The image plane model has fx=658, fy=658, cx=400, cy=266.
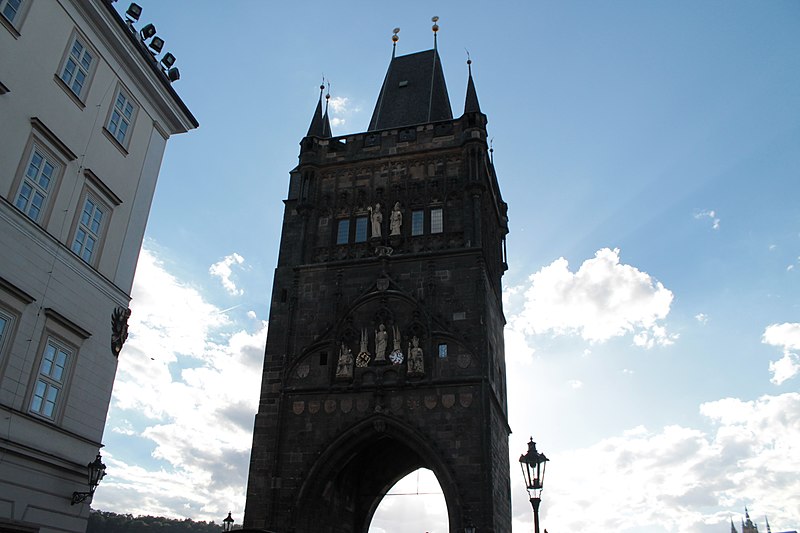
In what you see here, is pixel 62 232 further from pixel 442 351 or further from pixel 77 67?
pixel 442 351

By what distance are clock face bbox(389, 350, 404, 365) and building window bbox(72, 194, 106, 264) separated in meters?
11.4

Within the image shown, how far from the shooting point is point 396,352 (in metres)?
23.4

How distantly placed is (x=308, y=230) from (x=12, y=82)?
50.2 feet

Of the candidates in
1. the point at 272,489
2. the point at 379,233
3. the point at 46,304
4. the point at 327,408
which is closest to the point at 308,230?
the point at 379,233

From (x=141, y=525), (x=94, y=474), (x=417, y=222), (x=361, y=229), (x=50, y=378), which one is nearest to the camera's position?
(x=50, y=378)

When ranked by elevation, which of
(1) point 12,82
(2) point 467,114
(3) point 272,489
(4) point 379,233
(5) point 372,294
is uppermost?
(2) point 467,114

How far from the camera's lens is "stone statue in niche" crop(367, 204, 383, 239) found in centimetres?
2601

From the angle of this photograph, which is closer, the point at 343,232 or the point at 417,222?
the point at 417,222

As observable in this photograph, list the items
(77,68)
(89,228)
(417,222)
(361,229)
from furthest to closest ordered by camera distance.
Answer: (361,229)
(417,222)
(89,228)
(77,68)

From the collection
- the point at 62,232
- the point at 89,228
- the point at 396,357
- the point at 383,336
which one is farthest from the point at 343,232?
the point at 62,232

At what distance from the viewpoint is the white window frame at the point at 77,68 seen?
1377cm

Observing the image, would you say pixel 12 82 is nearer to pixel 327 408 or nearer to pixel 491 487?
pixel 327 408

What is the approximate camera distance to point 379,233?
26.0m

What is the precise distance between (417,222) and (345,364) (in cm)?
647
